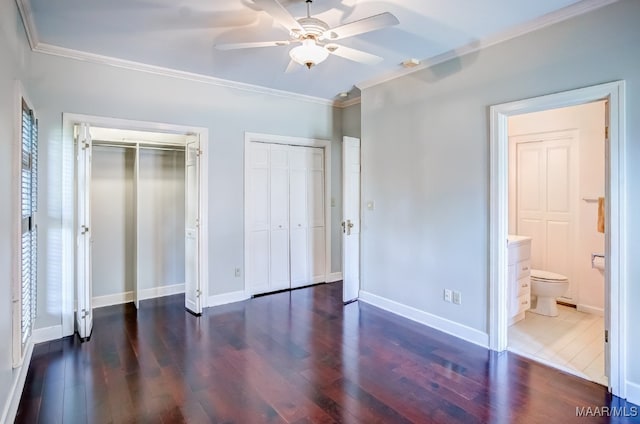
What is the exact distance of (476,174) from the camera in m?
3.30

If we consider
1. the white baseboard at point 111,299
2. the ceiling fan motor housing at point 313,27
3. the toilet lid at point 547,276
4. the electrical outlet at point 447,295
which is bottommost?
the white baseboard at point 111,299

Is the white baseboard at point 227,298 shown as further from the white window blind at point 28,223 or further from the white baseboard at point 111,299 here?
the white window blind at point 28,223

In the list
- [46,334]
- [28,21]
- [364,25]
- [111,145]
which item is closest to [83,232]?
[46,334]

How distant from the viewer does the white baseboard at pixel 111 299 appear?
4363 millimetres

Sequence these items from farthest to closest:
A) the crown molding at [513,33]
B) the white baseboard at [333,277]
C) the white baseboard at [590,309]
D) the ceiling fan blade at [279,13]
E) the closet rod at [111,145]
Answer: the white baseboard at [333,277] → the closet rod at [111,145] → the white baseboard at [590,309] → the crown molding at [513,33] → the ceiling fan blade at [279,13]

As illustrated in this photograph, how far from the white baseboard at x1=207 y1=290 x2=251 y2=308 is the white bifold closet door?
0.15 meters

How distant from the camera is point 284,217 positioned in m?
5.09

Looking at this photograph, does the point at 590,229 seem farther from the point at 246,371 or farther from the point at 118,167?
the point at 118,167

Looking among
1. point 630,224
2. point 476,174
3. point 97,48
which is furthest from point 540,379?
point 97,48

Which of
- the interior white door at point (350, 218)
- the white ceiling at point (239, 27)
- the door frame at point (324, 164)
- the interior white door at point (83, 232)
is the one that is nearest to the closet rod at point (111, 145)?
the interior white door at point (83, 232)

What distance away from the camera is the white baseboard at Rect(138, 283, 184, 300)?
4.70 meters

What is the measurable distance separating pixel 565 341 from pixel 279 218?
11.5 ft

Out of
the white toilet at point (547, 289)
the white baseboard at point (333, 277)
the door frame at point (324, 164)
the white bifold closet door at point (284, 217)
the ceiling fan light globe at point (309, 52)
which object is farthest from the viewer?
the white baseboard at point (333, 277)

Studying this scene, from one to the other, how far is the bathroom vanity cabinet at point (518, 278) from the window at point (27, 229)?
4175 millimetres
